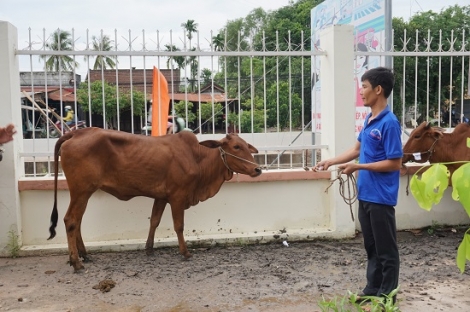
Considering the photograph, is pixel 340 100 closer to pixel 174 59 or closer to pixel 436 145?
pixel 436 145

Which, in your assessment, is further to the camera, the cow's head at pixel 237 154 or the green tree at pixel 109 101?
the green tree at pixel 109 101

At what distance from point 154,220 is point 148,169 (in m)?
0.62

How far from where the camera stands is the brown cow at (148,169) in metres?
5.03

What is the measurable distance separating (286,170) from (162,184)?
1.60 m

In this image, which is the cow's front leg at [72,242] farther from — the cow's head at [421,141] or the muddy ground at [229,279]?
the cow's head at [421,141]

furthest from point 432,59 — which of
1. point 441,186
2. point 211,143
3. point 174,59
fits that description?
point 441,186

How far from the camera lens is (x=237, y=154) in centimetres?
546

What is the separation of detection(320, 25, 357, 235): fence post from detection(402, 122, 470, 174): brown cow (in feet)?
2.26

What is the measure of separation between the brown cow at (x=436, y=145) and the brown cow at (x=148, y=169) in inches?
75.8

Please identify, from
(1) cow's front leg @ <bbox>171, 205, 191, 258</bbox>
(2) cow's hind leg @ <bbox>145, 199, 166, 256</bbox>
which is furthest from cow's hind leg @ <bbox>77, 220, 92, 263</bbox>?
(1) cow's front leg @ <bbox>171, 205, 191, 258</bbox>

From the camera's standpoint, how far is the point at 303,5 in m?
32.2

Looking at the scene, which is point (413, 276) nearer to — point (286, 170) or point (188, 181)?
point (286, 170)

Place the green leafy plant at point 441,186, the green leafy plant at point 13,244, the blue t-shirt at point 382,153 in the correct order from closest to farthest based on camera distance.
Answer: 1. the green leafy plant at point 441,186
2. the blue t-shirt at point 382,153
3. the green leafy plant at point 13,244

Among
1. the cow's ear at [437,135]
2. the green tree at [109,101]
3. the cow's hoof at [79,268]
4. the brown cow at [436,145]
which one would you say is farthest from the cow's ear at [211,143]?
the cow's ear at [437,135]
